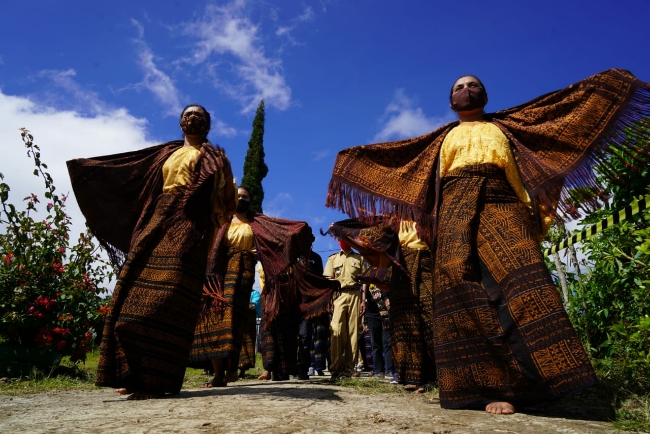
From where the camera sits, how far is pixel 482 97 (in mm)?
4375

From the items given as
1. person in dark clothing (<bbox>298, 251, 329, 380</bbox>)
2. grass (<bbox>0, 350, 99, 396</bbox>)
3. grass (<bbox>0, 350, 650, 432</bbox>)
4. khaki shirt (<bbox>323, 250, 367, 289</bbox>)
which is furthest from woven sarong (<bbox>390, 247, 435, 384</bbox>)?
grass (<bbox>0, 350, 99, 396</bbox>)

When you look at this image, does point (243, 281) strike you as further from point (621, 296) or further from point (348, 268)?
point (621, 296)

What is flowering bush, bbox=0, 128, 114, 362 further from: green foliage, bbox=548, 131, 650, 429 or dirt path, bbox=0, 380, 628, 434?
green foliage, bbox=548, 131, 650, 429

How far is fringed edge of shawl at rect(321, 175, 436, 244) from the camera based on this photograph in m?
4.41

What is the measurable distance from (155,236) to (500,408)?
2.99 metres

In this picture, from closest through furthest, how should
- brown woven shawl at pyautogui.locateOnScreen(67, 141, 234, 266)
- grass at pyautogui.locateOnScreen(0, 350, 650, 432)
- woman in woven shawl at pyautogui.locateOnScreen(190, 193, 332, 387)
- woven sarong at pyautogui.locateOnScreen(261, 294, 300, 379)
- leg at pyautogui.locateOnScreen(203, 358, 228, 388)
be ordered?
grass at pyautogui.locateOnScreen(0, 350, 650, 432) < brown woven shawl at pyautogui.locateOnScreen(67, 141, 234, 266) < leg at pyautogui.locateOnScreen(203, 358, 228, 388) < woman in woven shawl at pyautogui.locateOnScreen(190, 193, 332, 387) < woven sarong at pyautogui.locateOnScreen(261, 294, 300, 379)

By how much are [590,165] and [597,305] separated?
2.35m

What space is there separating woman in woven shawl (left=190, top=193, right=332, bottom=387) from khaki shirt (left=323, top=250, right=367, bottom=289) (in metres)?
0.37

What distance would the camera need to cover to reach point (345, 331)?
A: 26.1 feet

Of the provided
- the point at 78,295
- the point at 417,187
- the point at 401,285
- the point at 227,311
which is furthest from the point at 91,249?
the point at 417,187

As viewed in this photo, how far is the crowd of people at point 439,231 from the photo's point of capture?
3.41m

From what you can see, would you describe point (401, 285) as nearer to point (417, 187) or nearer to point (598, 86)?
point (417, 187)

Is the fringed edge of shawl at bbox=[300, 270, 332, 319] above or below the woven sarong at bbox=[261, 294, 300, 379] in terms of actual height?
above

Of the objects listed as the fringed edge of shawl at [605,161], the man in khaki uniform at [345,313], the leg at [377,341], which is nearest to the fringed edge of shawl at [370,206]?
the fringed edge of shawl at [605,161]
